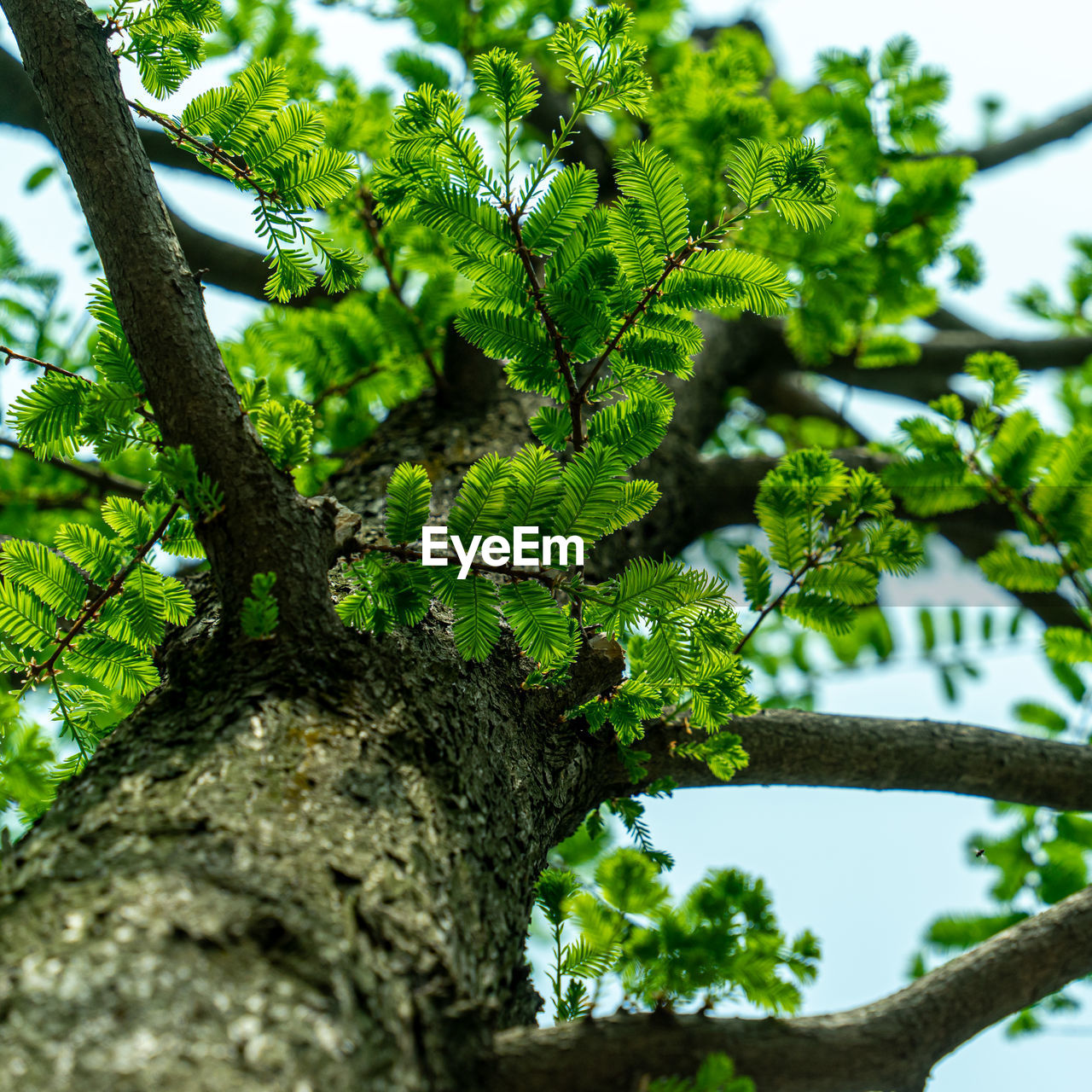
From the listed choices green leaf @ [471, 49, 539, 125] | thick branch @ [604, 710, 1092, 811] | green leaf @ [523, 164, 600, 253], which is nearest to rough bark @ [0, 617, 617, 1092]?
thick branch @ [604, 710, 1092, 811]

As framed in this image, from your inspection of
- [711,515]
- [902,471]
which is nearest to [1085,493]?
[902,471]

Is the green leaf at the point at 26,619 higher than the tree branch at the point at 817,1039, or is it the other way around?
the green leaf at the point at 26,619

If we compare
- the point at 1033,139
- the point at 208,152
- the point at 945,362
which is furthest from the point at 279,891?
the point at 1033,139

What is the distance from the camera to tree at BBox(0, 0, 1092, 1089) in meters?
0.72

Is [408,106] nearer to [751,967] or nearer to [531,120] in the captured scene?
[751,967]

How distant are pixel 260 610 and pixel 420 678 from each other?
26 cm

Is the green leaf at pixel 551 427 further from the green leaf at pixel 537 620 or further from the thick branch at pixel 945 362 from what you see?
the thick branch at pixel 945 362

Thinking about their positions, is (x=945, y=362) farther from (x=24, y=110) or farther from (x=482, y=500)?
(x=24, y=110)

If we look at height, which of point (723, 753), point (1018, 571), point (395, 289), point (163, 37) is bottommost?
point (723, 753)

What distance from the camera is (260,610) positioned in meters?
0.96

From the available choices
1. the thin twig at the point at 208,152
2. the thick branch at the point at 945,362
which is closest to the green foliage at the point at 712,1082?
the thin twig at the point at 208,152

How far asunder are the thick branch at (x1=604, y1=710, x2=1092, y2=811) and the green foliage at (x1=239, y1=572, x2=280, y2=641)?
71cm

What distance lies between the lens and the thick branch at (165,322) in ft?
3.43

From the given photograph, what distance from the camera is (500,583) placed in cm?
104
